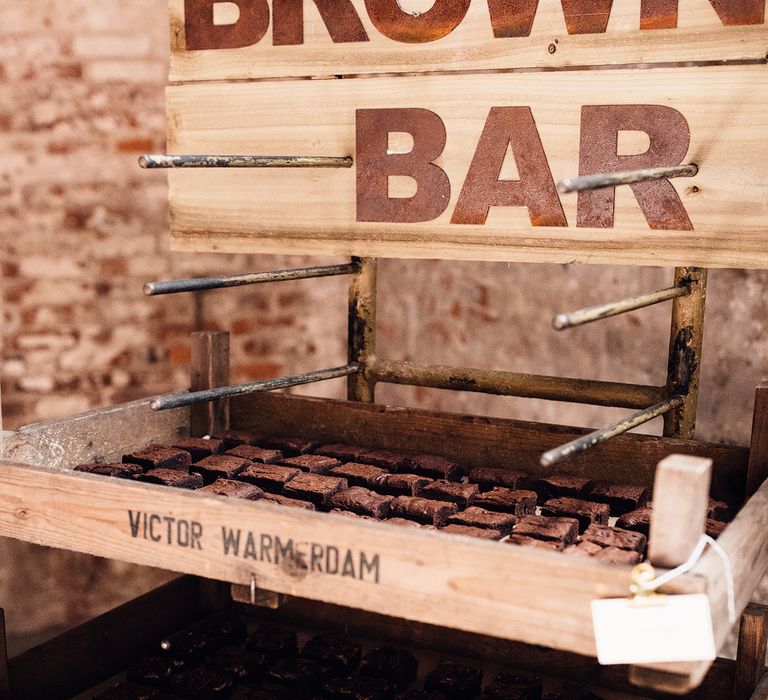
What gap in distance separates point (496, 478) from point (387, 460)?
286 mm

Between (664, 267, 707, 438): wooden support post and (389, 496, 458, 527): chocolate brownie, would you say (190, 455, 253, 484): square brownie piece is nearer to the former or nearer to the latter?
(389, 496, 458, 527): chocolate brownie

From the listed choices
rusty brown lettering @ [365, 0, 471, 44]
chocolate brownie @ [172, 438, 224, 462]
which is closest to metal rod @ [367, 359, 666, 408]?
chocolate brownie @ [172, 438, 224, 462]

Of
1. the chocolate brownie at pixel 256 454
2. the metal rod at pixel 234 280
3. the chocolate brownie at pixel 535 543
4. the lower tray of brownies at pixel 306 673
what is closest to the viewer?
the chocolate brownie at pixel 535 543

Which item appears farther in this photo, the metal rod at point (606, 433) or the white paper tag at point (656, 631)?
the metal rod at point (606, 433)

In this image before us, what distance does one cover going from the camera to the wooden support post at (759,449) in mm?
2316

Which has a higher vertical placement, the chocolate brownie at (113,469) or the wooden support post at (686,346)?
the wooden support post at (686,346)

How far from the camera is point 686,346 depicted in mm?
2580

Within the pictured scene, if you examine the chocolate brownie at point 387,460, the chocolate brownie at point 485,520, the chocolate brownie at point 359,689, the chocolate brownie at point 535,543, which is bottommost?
the chocolate brownie at point 359,689

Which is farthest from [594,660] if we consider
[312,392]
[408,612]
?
[312,392]

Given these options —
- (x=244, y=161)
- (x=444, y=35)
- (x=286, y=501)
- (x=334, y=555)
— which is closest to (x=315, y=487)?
(x=286, y=501)

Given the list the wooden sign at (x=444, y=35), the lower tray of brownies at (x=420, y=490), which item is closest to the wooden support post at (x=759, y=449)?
the lower tray of brownies at (x=420, y=490)

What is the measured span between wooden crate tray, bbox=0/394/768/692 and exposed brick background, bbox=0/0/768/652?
1335 millimetres

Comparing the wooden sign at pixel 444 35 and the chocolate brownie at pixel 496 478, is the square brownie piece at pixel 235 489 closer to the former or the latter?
the chocolate brownie at pixel 496 478

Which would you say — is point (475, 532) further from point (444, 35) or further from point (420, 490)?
point (444, 35)
